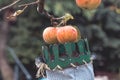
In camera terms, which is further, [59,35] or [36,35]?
[36,35]

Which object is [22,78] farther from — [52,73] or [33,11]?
[52,73]

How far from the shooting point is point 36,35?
6.94 metres

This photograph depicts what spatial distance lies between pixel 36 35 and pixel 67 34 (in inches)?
220

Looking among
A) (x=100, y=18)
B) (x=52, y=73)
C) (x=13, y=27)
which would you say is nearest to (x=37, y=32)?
(x=13, y=27)

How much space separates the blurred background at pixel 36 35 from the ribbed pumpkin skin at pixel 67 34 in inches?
190

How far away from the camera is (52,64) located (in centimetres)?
139

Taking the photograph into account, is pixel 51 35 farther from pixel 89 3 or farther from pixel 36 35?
pixel 36 35

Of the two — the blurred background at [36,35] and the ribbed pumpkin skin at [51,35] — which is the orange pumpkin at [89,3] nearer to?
the ribbed pumpkin skin at [51,35]

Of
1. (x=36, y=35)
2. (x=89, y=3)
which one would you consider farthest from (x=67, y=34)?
(x=36, y=35)

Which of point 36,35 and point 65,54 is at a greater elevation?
point 65,54

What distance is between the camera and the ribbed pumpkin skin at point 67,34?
1.37m

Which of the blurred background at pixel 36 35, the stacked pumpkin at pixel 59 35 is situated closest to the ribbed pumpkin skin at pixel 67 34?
the stacked pumpkin at pixel 59 35

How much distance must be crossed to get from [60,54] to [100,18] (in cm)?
564

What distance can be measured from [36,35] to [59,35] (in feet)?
18.3
